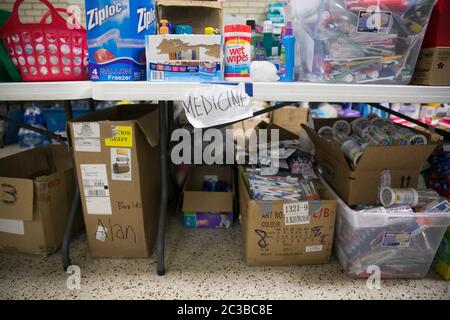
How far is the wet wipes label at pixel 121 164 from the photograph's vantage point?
111 cm

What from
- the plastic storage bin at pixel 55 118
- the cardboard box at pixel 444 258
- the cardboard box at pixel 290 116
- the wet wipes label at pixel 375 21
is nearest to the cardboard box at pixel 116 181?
the wet wipes label at pixel 375 21

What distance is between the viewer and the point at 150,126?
123 centimetres

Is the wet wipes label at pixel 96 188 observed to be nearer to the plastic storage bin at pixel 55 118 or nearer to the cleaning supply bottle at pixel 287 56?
the cleaning supply bottle at pixel 287 56

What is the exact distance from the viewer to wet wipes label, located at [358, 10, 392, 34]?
39.8 inches

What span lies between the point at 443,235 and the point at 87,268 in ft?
4.69

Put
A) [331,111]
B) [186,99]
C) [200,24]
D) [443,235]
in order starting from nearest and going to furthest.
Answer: [186,99] → [443,235] → [200,24] → [331,111]

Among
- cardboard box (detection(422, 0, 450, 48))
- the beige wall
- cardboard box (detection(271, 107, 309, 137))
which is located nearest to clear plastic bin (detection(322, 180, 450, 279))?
cardboard box (detection(422, 0, 450, 48))

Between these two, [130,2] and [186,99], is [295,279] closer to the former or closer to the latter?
[186,99]

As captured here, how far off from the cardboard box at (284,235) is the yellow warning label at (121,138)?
0.51 meters

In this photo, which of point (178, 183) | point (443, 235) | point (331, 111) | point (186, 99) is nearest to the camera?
point (186, 99)

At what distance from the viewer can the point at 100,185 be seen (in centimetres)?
116

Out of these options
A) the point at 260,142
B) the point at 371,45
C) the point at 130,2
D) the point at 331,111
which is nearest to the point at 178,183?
the point at 260,142

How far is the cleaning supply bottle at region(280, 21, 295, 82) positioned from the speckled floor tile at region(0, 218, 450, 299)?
794 mm
